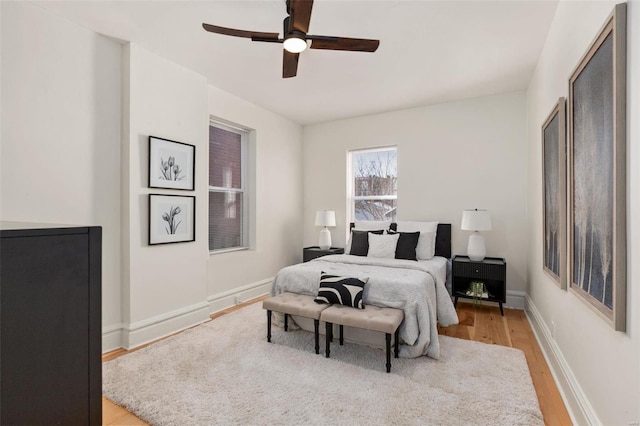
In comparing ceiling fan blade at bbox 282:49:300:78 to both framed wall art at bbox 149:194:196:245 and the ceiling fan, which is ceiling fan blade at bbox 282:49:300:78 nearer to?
the ceiling fan

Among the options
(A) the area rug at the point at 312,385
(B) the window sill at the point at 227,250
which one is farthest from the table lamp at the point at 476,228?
(B) the window sill at the point at 227,250

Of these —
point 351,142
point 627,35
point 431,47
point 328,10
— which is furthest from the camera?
point 351,142

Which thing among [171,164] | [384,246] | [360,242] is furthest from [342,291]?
[171,164]

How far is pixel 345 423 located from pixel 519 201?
11.6 feet

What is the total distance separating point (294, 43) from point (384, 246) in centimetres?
262

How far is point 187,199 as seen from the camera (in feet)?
11.3

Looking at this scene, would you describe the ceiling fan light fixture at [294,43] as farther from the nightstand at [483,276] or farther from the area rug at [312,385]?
the nightstand at [483,276]

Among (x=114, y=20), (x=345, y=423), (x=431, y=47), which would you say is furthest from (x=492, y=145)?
(x=114, y=20)

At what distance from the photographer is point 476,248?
152 inches

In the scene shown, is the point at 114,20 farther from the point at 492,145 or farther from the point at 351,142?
the point at 492,145

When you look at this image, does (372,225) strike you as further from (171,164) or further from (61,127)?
(61,127)

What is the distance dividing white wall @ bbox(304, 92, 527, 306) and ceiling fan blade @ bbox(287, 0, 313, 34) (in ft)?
9.68

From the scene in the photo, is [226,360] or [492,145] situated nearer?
[226,360]

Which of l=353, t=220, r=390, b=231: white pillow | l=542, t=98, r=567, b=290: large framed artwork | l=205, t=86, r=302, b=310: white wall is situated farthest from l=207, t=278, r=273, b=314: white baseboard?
l=542, t=98, r=567, b=290: large framed artwork
